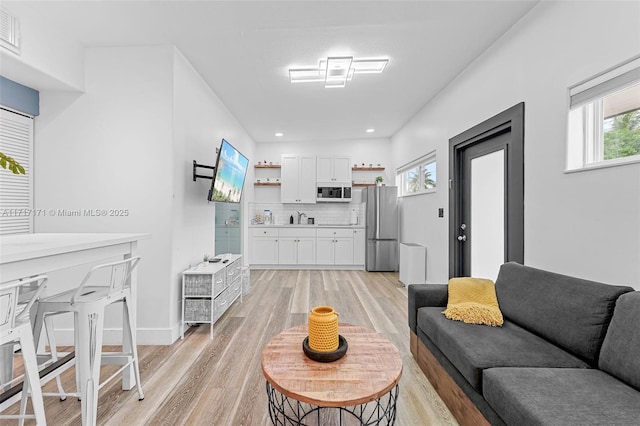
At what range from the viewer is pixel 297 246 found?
6152 mm

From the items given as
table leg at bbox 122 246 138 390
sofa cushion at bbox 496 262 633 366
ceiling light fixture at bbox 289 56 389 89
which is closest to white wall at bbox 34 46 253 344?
table leg at bbox 122 246 138 390

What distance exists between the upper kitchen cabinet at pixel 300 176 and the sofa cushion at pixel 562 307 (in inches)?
184

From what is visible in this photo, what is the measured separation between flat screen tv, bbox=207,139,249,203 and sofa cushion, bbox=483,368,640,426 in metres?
2.81

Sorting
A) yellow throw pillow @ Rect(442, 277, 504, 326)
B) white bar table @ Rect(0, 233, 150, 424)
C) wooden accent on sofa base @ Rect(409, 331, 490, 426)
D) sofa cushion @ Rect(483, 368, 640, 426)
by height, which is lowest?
wooden accent on sofa base @ Rect(409, 331, 490, 426)

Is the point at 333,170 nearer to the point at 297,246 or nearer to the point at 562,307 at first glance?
the point at 297,246

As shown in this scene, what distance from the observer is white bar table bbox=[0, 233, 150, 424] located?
116 cm

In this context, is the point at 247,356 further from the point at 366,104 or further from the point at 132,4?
the point at 366,104

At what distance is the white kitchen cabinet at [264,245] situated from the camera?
6.16 metres

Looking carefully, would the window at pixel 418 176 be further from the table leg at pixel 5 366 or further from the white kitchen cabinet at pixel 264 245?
the table leg at pixel 5 366

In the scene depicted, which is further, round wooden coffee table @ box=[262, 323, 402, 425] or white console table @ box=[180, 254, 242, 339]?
white console table @ box=[180, 254, 242, 339]

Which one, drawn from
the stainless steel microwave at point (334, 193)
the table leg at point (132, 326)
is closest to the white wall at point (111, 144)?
the table leg at point (132, 326)

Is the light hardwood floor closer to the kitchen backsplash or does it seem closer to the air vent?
the air vent

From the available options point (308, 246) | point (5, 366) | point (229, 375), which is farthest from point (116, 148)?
point (308, 246)

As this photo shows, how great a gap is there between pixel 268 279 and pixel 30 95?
12.8ft
